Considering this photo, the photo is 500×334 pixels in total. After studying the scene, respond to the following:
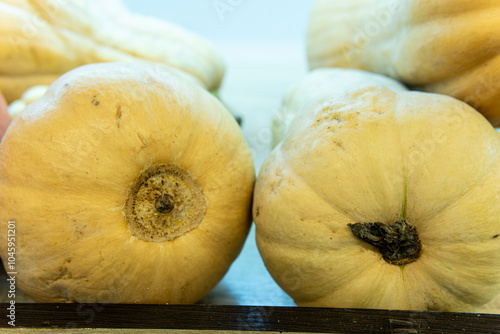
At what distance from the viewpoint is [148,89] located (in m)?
0.93

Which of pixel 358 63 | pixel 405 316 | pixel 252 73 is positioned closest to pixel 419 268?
pixel 405 316

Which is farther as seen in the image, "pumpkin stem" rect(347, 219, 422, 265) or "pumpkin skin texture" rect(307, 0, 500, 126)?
"pumpkin skin texture" rect(307, 0, 500, 126)

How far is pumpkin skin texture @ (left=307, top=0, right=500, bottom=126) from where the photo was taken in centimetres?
100

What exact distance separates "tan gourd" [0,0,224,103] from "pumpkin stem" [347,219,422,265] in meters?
1.00

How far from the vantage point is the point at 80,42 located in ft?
5.19

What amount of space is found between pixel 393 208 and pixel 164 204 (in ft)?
1.49

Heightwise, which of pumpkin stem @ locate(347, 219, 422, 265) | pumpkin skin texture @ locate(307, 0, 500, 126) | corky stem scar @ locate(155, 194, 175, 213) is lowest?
corky stem scar @ locate(155, 194, 175, 213)

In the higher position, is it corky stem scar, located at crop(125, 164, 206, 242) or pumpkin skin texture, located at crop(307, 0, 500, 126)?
pumpkin skin texture, located at crop(307, 0, 500, 126)

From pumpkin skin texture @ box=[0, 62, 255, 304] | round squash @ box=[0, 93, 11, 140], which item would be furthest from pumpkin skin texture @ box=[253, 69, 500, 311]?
round squash @ box=[0, 93, 11, 140]

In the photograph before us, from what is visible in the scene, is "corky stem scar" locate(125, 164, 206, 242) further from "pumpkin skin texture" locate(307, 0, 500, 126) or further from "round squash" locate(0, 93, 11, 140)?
"pumpkin skin texture" locate(307, 0, 500, 126)

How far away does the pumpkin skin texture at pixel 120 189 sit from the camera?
848mm

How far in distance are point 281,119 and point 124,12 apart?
876 millimetres

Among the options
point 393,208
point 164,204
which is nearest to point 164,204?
point 164,204

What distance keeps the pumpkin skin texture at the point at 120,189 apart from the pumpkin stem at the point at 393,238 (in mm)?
308
